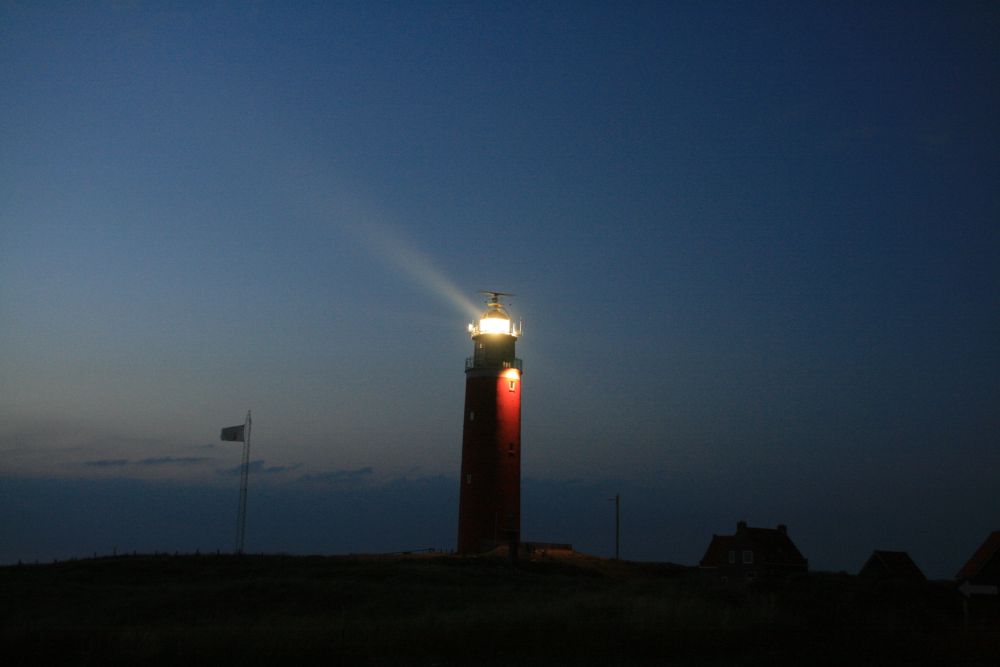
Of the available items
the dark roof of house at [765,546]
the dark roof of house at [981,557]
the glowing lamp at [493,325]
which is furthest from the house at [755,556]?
the glowing lamp at [493,325]

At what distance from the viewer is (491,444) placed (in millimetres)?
52000

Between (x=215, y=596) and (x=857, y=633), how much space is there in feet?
64.9

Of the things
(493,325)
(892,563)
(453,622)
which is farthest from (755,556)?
(453,622)

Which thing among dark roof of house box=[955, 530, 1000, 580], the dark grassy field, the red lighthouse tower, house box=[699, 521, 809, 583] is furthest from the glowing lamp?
dark roof of house box=[955, 530, 1000, 580]

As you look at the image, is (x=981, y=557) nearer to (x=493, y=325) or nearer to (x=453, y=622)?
(x=493, y=325)

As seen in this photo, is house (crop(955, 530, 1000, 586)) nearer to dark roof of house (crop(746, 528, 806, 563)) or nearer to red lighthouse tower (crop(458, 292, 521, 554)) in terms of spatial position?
dark roof of house (crop(746, 528, 806, 563))

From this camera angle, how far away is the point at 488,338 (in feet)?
177

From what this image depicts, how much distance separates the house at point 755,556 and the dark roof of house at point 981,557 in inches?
635

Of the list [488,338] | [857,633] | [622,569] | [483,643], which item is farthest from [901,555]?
[483,643]

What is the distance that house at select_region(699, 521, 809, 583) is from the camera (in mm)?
58844

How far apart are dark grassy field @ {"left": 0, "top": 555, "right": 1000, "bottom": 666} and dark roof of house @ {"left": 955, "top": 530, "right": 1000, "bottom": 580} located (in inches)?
182

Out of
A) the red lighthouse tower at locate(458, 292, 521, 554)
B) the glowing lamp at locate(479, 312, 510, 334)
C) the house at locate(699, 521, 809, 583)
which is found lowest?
the house at locate(699, 521, 809, 583)

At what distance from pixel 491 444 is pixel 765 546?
2039 centimetres

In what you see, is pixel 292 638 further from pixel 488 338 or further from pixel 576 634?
pixel 488 338
